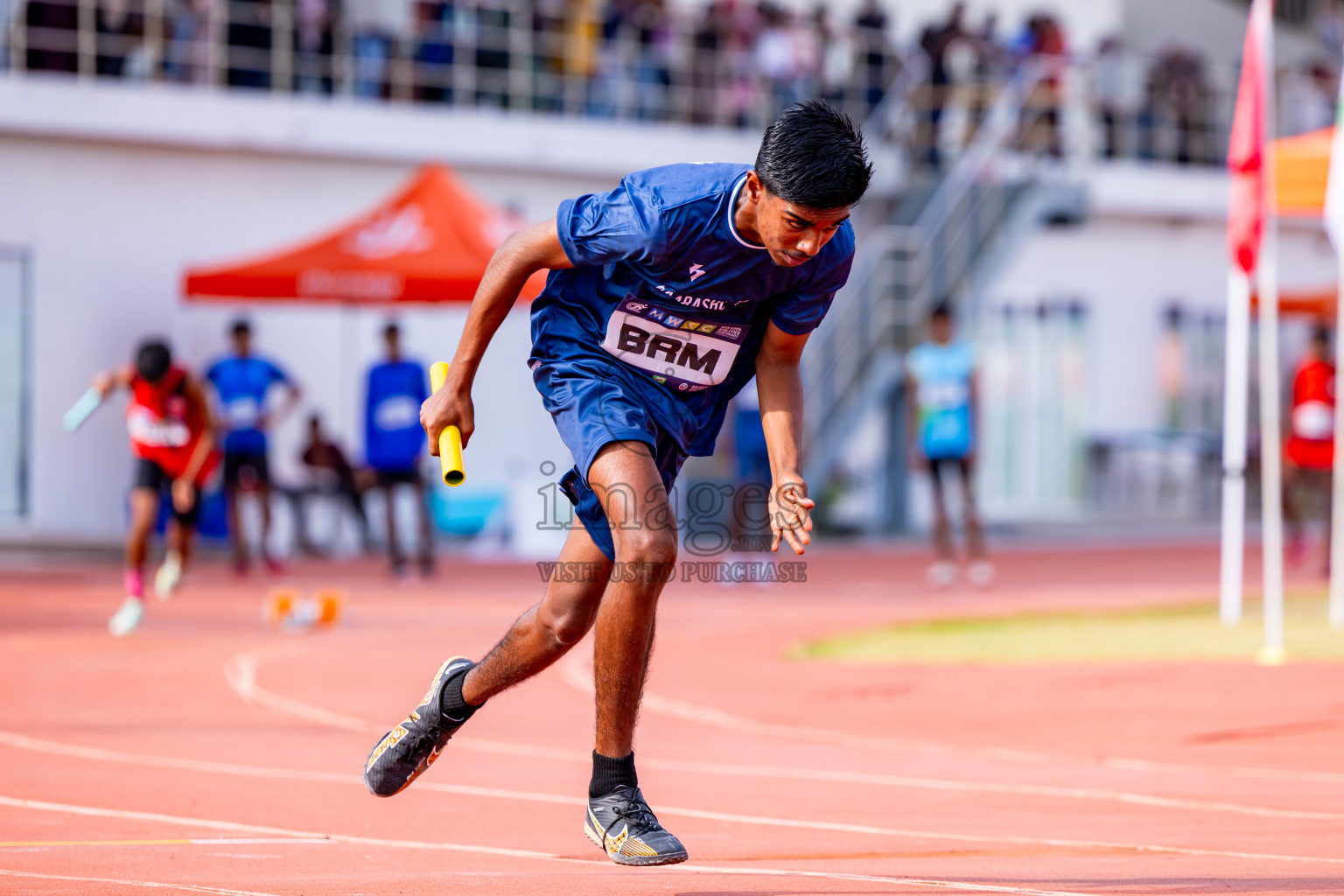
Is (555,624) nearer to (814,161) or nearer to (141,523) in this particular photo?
(814,161)

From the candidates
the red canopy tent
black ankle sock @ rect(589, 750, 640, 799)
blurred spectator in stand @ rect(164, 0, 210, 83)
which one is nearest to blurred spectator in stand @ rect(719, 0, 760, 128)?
the red canopy tent

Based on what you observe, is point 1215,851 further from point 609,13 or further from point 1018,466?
point 1018,466

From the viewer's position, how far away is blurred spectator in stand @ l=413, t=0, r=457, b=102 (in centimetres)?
2006

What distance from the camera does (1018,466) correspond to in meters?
25.7

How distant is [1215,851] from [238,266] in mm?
12734

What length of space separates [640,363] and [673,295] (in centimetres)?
21

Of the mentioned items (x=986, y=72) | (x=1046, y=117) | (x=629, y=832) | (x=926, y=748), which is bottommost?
(x=926, y=748)

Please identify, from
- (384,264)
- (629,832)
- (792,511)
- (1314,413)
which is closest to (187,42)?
(384,264)

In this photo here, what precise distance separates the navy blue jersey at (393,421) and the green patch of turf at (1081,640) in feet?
16.5

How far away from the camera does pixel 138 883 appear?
425cm

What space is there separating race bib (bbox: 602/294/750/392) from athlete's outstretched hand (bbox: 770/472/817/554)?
0.43 meters

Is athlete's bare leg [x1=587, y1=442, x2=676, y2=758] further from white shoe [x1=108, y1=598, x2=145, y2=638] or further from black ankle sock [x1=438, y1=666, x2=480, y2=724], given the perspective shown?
white shoe [x1=108, y1=598, x2=145, y2=638]

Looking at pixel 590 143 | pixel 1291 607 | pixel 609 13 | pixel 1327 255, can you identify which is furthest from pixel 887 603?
pixel 1327 255

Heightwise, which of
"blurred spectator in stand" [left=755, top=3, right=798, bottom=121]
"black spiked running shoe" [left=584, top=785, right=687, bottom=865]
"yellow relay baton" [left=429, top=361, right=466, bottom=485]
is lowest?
"black spiked running shoe" [left=584, top=785, right=687, bottom=865]
